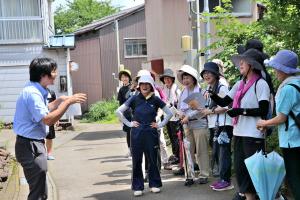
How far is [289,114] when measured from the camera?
14.9ft

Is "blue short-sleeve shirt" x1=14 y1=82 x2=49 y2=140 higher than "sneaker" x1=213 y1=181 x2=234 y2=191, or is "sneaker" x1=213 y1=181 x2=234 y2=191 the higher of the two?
"blue short-sleeve shirt" x1=14 y1=82 x2=49 y2=140

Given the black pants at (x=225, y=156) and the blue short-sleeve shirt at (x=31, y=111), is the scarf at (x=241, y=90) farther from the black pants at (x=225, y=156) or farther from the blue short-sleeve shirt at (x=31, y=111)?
the blue short-sleeve shirt at (x=31, y=111)

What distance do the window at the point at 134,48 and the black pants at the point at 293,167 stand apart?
72.3ft

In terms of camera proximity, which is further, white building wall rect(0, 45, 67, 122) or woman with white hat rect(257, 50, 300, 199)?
white building wall rect(0, 45, 67, 122)

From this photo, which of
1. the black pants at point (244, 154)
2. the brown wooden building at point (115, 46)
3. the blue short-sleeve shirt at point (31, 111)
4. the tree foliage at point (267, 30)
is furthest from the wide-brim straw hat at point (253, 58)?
the brown wooden building at point (115, 46)

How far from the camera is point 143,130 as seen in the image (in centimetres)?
672

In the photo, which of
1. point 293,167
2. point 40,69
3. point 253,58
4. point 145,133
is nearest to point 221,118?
point 145,133

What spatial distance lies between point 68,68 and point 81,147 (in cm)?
616

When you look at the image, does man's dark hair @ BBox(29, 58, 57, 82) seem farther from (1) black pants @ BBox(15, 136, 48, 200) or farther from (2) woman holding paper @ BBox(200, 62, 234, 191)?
(2) woman holding paper @ BBox(200, 62, 234, 191)

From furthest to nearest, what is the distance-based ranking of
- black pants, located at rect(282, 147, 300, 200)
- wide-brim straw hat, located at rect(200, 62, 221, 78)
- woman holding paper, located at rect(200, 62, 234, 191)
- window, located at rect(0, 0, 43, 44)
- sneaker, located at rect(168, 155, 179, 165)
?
window, located at rect(0, 0, 43, 44) → sneaker, located at rect(168, 155, 179, 165) → wide-brim straw hat, located at rect(200, 62, 221, 78) → woman holding paper, located at rect(200, 62, 234, 191) → black pants, located at rect(282, 147, 300, 200)

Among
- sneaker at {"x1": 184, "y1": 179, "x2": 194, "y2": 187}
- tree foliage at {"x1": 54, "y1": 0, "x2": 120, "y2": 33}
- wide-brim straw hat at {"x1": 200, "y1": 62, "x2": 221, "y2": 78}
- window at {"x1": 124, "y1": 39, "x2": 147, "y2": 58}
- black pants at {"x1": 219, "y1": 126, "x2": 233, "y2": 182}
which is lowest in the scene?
sneaker at {"x1": 184, "y1": 179, "x2": 194, "y2": 187}

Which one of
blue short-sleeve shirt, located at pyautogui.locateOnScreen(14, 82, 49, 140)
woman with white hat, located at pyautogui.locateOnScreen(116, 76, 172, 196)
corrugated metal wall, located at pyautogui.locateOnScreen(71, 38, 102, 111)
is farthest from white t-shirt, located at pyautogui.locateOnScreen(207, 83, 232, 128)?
corrugated metal wall, located at pyautogui.locateOnScreen(71, 38, 102, 111)

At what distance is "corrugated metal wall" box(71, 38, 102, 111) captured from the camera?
87.7 feet

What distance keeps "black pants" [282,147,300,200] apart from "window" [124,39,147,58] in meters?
22.0
